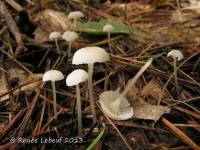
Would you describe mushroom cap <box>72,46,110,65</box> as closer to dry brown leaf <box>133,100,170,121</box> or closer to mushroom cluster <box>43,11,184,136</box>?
mushroom cluster <box>43,11,184,136</box>

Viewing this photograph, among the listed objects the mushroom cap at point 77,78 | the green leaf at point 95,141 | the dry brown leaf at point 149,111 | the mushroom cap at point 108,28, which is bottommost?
the green leaf at point 95,141

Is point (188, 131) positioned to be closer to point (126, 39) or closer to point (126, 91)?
point (126, 91)

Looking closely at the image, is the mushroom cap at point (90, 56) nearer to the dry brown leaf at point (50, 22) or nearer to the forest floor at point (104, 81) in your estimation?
the forest floor at point (104, 81)

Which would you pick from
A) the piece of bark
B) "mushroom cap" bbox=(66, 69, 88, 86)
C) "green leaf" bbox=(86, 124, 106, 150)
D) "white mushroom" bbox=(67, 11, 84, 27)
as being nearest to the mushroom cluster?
"mushroom cap" bbox=(66, 69, 88, 86)

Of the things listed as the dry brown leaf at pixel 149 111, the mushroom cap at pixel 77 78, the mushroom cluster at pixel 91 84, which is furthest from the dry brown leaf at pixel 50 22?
the dry brown leaf at pixel 149 111

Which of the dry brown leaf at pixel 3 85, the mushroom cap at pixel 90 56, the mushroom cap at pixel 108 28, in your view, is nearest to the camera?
the mushroom cap at pixel 90 56

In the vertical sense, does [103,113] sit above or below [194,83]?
below

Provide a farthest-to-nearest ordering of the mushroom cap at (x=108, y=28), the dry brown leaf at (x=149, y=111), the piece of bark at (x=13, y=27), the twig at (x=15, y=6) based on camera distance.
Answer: the twig at (x=15, y=6) < the mushroom cap at (x=108, y=28) < the piece of bark at (x=13, y=27) < the dry brown leaf at (x=149, y=111)

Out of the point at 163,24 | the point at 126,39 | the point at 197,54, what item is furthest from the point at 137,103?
the point at 163,24
